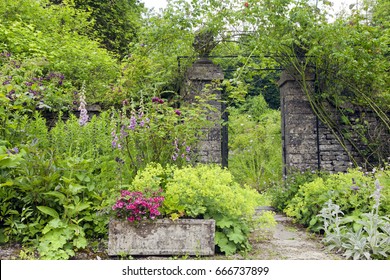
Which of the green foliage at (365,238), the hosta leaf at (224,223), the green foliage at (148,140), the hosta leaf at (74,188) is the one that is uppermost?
the green foliage at (148,140)

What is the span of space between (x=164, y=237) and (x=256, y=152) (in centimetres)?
708

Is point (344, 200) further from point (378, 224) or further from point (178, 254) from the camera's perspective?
point (178, 254)

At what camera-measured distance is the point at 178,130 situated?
4609 mm

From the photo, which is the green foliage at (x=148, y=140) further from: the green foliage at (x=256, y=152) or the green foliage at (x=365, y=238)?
the green foliage at (x=256, y=152)

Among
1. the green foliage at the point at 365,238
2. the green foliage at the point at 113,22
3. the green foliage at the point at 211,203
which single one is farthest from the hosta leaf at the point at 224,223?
the green foliage at the point at 113,22

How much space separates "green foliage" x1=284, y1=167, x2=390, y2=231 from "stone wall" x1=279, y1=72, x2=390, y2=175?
1.73 metres

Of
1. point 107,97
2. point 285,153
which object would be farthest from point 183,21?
point 285,153

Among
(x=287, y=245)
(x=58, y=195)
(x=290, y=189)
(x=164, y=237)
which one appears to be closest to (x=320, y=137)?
(x=290, y=189)

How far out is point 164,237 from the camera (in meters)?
3.50

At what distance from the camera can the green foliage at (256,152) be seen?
9.57m

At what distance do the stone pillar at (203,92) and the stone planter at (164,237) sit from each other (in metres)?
3.29

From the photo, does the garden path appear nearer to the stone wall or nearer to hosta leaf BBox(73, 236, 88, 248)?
hosta leaf BBox(73, 236, 88, 248)

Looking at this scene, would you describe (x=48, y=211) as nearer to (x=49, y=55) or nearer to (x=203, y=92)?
(x=203, y=92)

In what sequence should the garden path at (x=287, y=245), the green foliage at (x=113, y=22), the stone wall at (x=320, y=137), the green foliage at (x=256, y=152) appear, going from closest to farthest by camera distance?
the garden path at (x=287, y=245)
the stone wall at (x=320, y=137)
the green foliage at (x=256, y=152)
the green foliage at (x=113, y=22)
